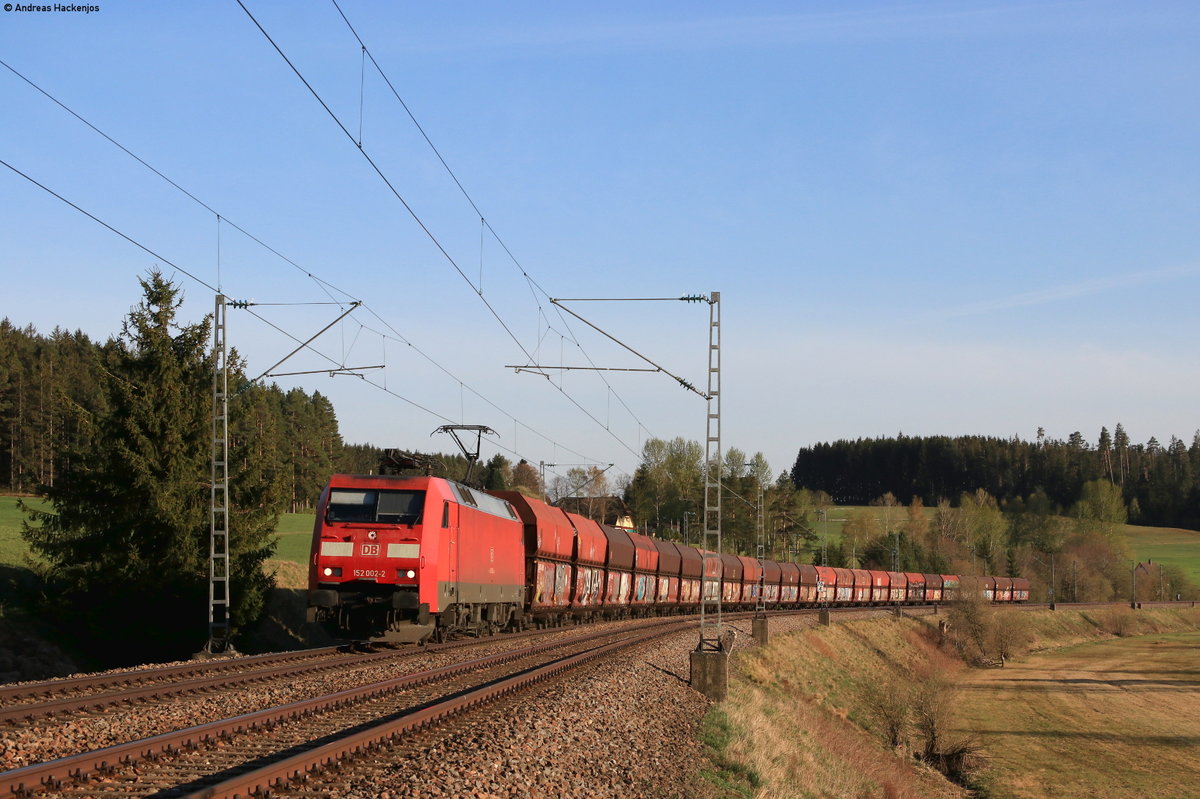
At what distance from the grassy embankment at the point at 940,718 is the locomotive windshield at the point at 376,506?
25.5 feet

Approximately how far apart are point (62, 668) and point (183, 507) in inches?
208

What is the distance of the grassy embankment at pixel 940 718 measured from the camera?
19.0 meters

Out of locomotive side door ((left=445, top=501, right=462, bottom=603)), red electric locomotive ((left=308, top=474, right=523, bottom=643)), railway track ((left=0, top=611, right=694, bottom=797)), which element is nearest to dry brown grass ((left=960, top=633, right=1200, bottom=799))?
locomotive side door ((left=445, top=501, right=462, bottom=603))

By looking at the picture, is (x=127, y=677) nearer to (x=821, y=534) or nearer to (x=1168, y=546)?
(x=821, y=534)

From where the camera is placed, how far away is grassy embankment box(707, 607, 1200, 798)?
19.0 meters

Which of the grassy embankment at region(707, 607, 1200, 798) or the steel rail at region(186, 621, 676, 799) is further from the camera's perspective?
the grassy embankment at region(707, 607, 1200, 798)

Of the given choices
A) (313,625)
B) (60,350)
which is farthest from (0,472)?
(313,625)

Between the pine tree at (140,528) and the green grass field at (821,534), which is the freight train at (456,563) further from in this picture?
the green grass field at (821,534)

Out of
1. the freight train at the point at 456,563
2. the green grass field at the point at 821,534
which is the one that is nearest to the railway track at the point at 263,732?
the freight train at the point at 456,563

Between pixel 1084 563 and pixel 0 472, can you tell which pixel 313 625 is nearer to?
pixel 0 472

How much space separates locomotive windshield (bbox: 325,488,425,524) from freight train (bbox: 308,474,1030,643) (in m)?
0.02

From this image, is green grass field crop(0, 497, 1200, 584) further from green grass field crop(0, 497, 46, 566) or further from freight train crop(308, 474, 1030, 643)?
freight train crop(308, 474, 1030, 643)

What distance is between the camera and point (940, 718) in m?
37.2

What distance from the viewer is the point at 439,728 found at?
42.1 ft
